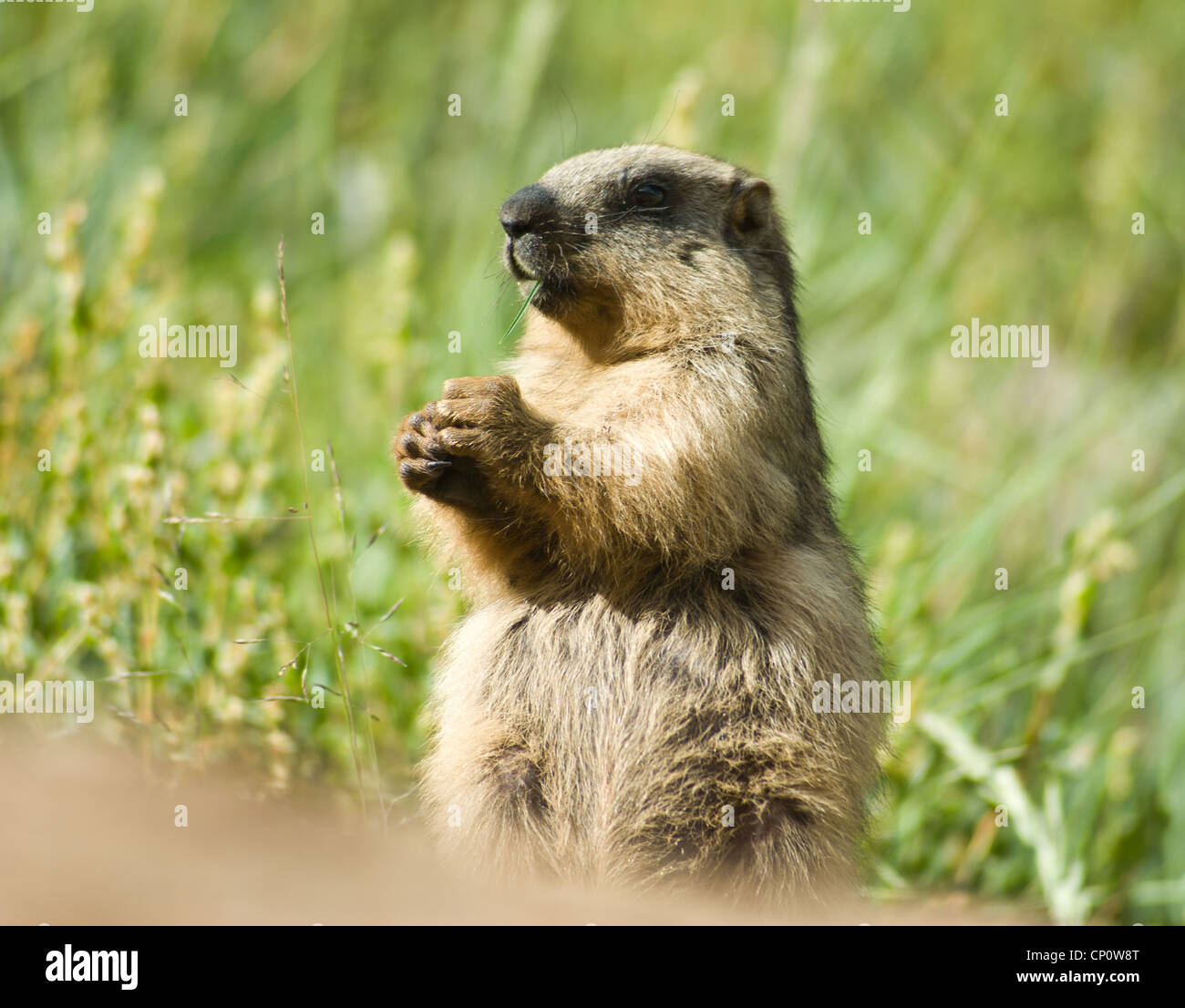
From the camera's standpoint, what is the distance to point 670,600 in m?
5.29

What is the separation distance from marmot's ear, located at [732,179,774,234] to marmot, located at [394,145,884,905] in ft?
1.13

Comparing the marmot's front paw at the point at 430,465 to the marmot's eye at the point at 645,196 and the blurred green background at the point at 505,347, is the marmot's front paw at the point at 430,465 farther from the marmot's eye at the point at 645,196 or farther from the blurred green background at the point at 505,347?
the marmot's eye at the point at 645,196

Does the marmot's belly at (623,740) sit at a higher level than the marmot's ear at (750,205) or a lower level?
lower

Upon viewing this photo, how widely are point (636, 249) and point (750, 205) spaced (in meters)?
0.87

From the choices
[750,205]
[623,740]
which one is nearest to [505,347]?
[750,205]

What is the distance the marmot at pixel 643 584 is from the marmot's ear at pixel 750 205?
0.35 meters

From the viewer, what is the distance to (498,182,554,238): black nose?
5504 millimetres

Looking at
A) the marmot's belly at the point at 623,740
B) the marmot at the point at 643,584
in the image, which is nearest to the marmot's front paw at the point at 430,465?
the marmot at the point at 643,584

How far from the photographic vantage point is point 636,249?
18.5 ft

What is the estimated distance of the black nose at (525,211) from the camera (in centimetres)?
550

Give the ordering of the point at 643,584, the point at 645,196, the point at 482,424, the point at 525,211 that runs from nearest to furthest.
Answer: the point at 482,424
the point at 643,584
the point at 525,211
the point at 645,196

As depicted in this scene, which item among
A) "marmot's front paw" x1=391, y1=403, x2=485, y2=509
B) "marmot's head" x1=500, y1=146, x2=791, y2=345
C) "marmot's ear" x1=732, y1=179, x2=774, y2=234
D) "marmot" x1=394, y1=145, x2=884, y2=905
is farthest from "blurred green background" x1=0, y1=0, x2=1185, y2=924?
"marmot's ear" x1=732, y1=179, x2=774, y2=234

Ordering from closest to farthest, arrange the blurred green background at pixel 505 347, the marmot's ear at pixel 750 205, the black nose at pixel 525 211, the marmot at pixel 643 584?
the marmot at pixel 643 584 → the black nose at pixel 525 211 → the marmot's ear at pixel 750 205 → the blurred green background at pixel 505 347

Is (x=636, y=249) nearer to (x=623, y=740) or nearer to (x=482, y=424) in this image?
(x=482, y=424)
